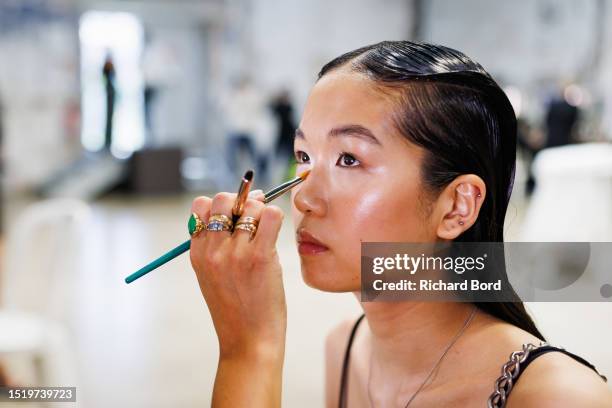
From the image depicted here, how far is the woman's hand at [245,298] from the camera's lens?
694 millimetres

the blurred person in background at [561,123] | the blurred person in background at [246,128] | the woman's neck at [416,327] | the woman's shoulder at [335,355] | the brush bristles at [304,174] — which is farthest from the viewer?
the blurred person in background at [246,128]

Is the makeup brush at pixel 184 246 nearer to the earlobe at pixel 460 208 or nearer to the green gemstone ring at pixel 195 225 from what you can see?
the green gemstone ring at pixel 195 225

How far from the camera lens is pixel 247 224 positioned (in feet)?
2.29

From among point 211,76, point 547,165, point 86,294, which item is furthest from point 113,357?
point 211,76

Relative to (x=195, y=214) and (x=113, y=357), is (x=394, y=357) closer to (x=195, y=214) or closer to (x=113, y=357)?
(x=195, y=214)

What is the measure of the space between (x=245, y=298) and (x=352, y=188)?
0.61 ft

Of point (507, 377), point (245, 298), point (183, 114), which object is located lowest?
point (183, 114)

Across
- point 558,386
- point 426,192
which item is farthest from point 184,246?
point 558,386

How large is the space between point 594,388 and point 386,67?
41 centimetres

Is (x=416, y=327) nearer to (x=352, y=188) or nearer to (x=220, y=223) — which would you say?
(x=352, y=188)

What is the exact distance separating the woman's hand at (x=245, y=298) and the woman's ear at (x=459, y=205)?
231mm

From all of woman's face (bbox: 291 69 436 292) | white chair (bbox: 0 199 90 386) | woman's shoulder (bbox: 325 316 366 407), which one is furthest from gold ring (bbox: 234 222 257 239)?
white chair (bbox: 0 199 90 386)

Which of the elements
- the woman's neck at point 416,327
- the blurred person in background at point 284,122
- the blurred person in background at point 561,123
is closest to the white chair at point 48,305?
the woman's neck at point 416,327

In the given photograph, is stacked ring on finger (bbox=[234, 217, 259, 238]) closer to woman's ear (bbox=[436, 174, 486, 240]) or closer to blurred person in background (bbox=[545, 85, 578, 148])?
woman's ear (bbox=[436, 174, 486, 240])
